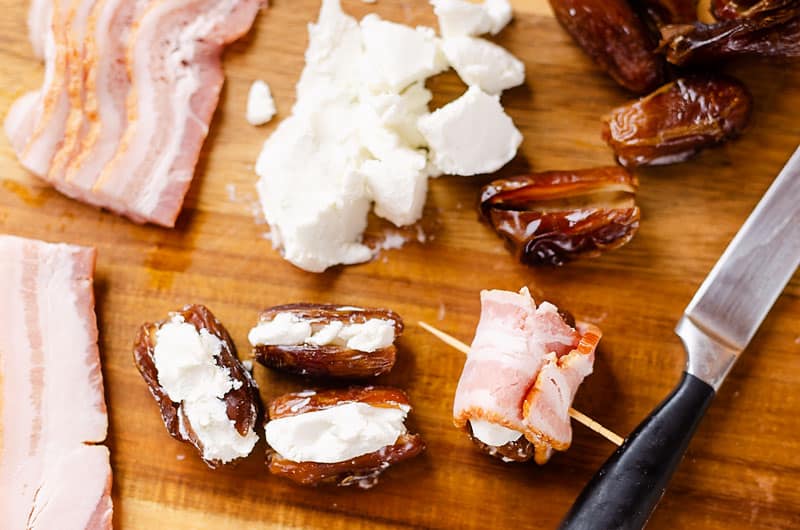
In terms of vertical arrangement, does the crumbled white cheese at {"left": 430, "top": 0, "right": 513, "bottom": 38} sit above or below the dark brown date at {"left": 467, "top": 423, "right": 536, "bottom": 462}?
above

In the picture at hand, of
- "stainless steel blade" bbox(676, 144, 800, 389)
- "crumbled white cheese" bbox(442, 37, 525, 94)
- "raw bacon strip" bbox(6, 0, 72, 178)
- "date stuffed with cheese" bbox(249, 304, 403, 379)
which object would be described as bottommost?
"date stuffed with cheese" bbox(249, 304, 403, 379)

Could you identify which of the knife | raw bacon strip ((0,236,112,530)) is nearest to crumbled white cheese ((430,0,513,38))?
the knife

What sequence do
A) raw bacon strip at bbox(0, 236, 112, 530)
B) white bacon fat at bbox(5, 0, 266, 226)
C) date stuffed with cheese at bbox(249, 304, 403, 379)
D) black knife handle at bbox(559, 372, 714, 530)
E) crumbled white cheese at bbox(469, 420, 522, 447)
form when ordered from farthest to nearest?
white bacon fat at bbox(5, 0, 266, 226), raw bacon strip at bbox(0, 236, 112, 530), date stuffed with cheese at bbox(249, 304, 403, 379), crumbled white cheese at bbox(469, 420, 522, 447), black knife handle at bbox(559, 372, 714, 530)

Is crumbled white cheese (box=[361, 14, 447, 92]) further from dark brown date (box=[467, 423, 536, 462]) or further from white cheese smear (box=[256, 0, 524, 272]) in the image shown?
dark brown date (box=[467, 423, 536, 462])

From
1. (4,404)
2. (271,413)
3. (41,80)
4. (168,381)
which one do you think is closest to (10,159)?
(41,80)

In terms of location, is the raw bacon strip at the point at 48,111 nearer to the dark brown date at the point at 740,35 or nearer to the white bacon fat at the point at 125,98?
the white bacon fat at the point at 125,98

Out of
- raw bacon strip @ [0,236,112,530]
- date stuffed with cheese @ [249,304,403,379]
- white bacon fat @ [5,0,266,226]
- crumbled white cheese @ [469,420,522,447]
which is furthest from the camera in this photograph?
white bacon fat @ [5,0,266,226]

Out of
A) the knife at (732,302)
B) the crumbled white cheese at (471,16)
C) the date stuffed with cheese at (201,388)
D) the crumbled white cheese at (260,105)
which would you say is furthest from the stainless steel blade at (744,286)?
the crumbled white cheese at (260,105)
